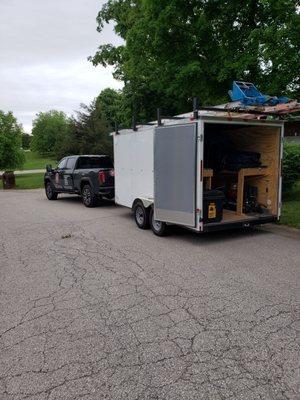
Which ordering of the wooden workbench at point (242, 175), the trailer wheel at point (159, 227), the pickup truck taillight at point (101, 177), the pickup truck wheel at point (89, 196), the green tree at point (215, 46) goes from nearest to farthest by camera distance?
1. the trailer wheel at point (159, 227)
2. the wooden workbench at point (242, 175)
3. the green tree at point (215, 46)
4. the pickup truck taillight at point (101, 177)
5. the pickup truck wheel at point (89, 196)

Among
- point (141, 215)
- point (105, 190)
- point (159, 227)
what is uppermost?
point (105, 190)

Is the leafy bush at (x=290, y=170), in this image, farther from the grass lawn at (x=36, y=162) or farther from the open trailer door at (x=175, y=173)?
the grass lawn at (x=36, y=162)

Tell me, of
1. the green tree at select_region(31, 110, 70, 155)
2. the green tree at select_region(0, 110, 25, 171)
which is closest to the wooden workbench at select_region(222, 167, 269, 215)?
the green tree at select_region(0, 110, 25, 171)

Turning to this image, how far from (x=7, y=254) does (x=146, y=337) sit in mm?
4626

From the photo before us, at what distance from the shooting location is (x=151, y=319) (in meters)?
4.50

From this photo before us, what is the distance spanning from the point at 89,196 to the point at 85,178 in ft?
2.18

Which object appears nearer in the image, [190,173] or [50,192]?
[190,173]

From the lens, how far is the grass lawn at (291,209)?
961 cm

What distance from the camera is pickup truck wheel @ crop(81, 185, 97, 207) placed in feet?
45.6

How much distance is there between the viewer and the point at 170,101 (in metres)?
16.9

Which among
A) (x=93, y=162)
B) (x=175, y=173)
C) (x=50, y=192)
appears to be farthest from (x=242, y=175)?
(x=50, y=192)

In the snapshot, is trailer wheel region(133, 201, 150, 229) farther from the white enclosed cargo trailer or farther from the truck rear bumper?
the truck rear bumper

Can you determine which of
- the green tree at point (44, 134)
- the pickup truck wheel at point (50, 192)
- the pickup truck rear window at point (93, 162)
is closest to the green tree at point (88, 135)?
the pickup truck wheel at point (50, 192)

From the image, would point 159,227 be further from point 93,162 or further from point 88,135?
point 88,135
